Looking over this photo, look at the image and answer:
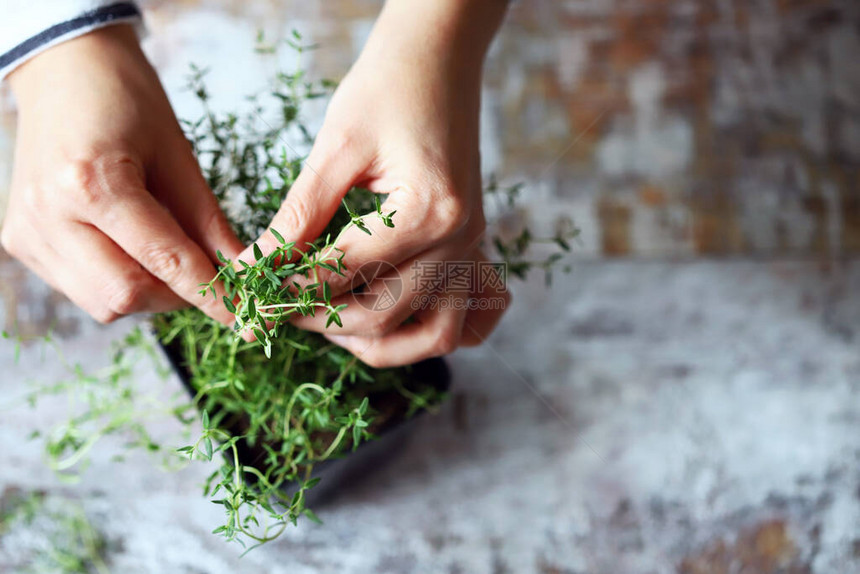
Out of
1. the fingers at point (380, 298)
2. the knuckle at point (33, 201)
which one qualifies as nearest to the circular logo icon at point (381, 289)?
the fingers at point (380, 298)

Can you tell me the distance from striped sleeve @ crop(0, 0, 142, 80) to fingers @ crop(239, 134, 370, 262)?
8.8 inches

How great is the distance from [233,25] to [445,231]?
0.69 metres

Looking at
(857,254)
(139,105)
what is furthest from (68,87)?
(857,254)

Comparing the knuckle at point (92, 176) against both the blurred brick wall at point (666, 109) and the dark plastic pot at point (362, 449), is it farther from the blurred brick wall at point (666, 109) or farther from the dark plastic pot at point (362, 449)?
the blurred brick wall at point (666, 109)

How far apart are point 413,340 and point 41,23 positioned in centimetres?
41

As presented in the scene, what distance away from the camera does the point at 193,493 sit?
81cm

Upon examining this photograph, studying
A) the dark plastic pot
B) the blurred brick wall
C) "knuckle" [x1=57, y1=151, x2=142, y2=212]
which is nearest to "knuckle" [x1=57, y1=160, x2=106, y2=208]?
"knuckle" [x1=57, y1=151, x2=142, y2=212]

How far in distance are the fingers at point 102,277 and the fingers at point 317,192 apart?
0.09 m

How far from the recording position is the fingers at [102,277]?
518 millimetres

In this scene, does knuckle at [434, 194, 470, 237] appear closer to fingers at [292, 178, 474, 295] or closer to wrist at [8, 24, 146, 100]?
fingers at [292, 178, 474, 295]

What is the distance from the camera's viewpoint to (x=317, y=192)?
499 mm

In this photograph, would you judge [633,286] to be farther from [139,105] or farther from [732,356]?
[139,105]

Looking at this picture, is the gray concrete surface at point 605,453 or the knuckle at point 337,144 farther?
the gray concrete surface at point 605,453

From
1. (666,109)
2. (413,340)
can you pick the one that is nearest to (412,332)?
(413,340)
